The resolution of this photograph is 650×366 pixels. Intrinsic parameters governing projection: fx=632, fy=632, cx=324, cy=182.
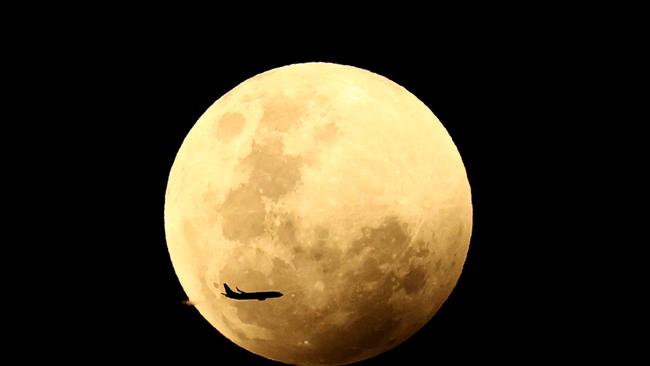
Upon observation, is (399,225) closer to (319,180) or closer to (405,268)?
(405,268)

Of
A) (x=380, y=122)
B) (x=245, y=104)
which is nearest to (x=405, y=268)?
(x=380, y=122)

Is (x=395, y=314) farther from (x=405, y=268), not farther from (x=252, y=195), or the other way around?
(x=252, y=195)

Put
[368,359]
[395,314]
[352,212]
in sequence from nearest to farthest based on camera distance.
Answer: [352,212] → [395,314] → [368,359]

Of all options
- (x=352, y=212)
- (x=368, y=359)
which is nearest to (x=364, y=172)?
(x=352, y=212)

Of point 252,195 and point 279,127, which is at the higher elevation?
point 279,127

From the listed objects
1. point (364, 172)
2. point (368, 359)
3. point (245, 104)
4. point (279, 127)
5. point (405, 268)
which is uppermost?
point (245, 104)

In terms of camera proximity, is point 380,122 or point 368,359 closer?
point 380,122

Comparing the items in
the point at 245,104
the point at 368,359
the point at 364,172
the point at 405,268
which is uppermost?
the point at 245,104

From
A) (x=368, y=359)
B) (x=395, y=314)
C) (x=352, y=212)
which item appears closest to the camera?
(x=352, y=212)

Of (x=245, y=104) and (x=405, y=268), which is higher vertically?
(x=245, y=104)
